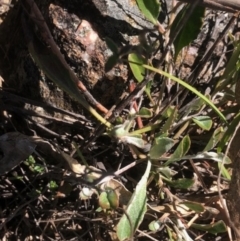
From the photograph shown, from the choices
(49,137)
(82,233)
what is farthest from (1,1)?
(82,233)

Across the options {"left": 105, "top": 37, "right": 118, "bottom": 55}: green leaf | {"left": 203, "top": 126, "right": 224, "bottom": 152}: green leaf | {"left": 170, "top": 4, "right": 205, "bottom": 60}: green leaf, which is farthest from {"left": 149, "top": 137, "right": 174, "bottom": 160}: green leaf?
{"left": 105, "top": 37, "right": 118, "bottom": 55}: green leaf

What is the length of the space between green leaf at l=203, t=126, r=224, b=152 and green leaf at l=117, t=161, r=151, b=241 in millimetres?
216

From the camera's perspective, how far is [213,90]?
1.62 m

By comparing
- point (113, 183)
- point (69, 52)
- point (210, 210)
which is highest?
point (69, 52)

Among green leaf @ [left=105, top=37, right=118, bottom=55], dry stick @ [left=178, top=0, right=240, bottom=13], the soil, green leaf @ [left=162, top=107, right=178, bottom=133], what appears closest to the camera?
green leaf @ [left=105, top=37, right=118, bottom=55]

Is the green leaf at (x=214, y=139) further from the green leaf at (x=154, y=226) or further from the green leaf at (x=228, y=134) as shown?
the green leaf at (x=154, y=226)

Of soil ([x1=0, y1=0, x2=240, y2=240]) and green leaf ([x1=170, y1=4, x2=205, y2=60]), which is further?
soil ([x1=0, y1=0, x2=240, y2=240])

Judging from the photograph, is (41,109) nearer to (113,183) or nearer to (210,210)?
(113,183)

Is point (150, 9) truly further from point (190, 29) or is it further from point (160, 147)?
point (160, 147)

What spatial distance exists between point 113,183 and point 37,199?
0.30m

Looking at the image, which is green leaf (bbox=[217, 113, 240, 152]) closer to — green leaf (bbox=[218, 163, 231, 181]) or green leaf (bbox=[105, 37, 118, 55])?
green leaf (bbox=[218, 163, 231, 181])

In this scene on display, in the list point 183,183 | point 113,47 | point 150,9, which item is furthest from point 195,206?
point 113,47

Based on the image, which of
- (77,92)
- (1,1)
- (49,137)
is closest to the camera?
(77,92)

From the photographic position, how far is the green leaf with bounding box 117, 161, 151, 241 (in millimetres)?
1370
